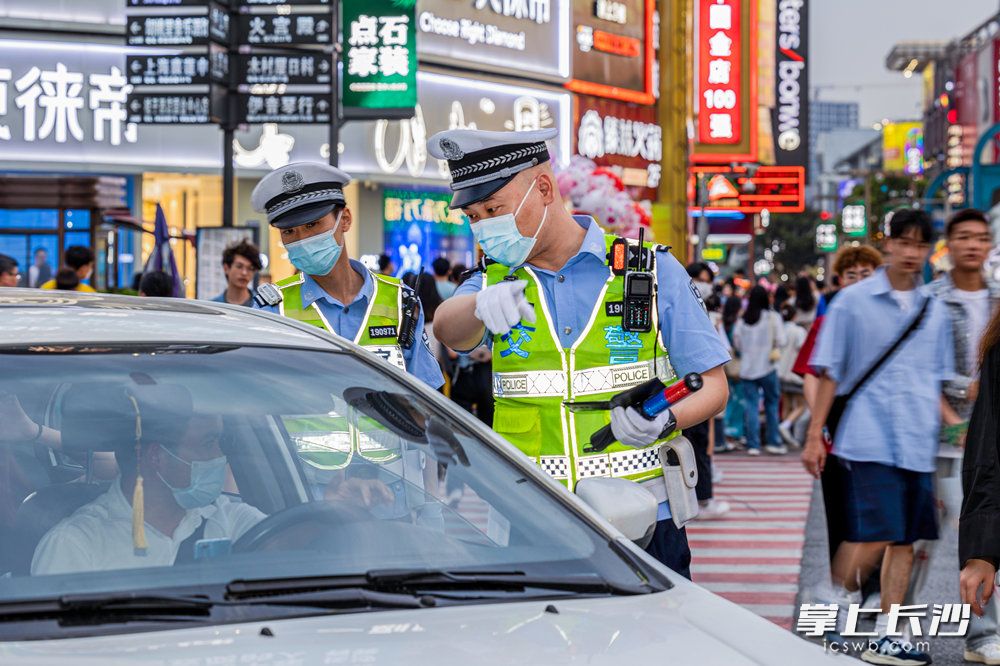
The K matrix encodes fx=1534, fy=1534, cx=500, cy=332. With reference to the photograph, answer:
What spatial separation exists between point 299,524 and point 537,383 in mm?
1469

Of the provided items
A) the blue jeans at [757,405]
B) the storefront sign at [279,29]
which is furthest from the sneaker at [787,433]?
the storefront sign at [279,29]

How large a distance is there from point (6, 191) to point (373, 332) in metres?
17.3

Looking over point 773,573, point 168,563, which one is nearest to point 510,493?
point 168,563

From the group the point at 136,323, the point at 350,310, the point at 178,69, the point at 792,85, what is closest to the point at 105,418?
the point at 136,323

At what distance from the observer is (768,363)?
16016 millimetres

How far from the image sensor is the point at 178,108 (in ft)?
45.5

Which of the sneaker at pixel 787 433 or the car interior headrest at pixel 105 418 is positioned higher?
the car interior headrest at pixel 105 418

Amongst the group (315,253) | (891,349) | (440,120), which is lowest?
(891,349)

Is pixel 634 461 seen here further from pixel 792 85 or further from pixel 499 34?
pixel 792 85

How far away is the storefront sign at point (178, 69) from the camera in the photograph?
13297 mm

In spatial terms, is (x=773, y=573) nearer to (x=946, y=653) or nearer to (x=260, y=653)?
(x=946, y=653)

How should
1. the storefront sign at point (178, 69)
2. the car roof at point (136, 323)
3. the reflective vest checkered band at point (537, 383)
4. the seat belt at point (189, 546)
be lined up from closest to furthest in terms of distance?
the seat belt at point (189, 546)
the car roof at point (136, 323)
the reflective vest checkered band at point (537, 383)
the storefront sign at point (178, 69)

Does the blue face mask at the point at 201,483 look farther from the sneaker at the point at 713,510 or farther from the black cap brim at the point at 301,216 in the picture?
the sneaker at the point at 713,510

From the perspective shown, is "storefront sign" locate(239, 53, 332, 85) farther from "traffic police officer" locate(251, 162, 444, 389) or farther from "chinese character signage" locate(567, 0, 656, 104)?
"chinese character signage" locate(567, 0, 656, 104)
